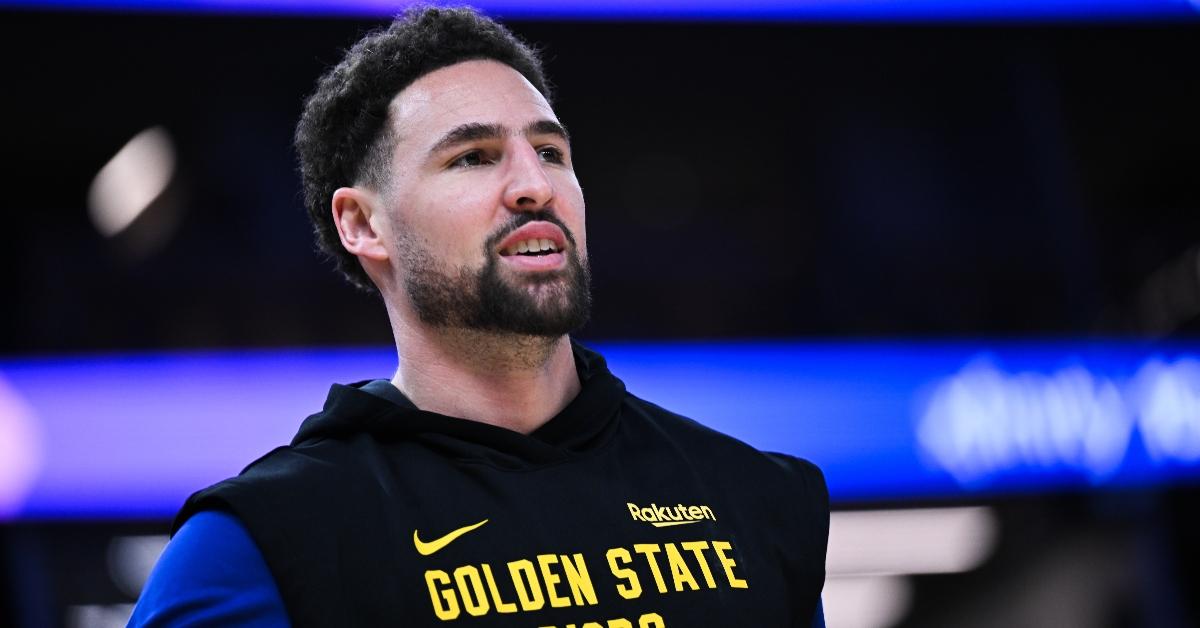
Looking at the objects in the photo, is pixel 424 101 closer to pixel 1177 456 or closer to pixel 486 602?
pixel 486 602

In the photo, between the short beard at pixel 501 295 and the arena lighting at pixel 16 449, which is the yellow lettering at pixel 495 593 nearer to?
the short beard at pixel 501 295

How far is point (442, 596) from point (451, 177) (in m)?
0.45

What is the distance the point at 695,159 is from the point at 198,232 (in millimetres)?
2509

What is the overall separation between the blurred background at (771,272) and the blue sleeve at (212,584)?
3.31m

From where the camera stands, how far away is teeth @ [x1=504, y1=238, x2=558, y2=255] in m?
1.44

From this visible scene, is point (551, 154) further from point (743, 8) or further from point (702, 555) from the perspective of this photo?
point (743, 8)

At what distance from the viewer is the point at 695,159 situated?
6906mm

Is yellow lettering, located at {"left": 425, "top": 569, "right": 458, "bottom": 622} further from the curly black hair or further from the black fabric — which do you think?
the curly black hair

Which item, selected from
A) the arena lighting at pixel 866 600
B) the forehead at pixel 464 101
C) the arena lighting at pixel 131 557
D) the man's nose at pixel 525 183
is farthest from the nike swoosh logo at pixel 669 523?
the arena lighting at pixel 866 600

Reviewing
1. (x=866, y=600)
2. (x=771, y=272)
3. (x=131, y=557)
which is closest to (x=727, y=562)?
(x=131, y=557)

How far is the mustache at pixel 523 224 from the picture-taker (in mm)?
1426

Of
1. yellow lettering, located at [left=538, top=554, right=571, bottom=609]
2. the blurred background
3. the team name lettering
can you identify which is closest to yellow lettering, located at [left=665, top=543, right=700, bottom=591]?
the team name lettering

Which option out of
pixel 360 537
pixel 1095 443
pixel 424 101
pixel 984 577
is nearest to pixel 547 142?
pixel 424 101

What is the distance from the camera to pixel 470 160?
148 centimetres
